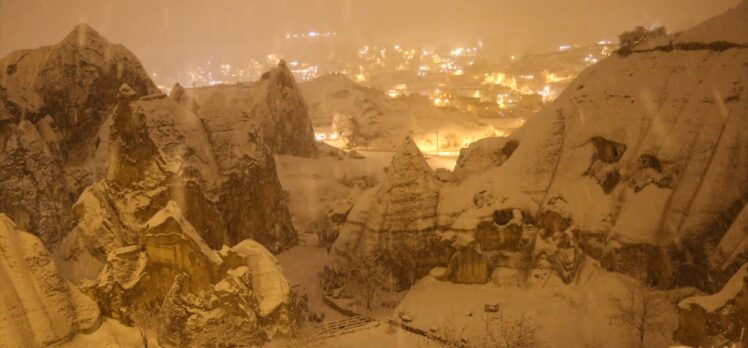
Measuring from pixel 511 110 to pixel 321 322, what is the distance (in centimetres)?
6957

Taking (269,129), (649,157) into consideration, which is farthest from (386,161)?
(649,157)

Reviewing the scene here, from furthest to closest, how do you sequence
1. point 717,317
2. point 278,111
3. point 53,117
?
1. point 278,111
2. point 53,117
3. point 717,317

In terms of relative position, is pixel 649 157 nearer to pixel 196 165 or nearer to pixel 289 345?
pixel 289 345

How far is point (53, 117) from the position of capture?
Answer: 44125mm

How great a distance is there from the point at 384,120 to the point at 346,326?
59756 millimetres

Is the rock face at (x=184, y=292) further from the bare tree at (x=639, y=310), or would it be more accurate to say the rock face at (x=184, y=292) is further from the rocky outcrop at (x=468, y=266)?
the bare tree at (x=639, y=310)

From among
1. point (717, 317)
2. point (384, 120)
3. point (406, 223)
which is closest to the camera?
point (717, 317)

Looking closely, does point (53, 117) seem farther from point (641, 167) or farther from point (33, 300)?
point (641, 167)

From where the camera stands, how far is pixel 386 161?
69.0 metres

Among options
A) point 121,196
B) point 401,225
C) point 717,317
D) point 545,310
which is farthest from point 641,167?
point 121,196

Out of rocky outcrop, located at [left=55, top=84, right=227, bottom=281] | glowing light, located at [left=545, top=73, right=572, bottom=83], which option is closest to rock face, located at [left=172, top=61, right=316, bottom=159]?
rocky outcrop, located at [left=55, top=84, right=227, bottom=281]

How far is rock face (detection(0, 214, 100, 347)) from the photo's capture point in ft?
50.6

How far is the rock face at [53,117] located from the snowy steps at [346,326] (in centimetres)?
1887

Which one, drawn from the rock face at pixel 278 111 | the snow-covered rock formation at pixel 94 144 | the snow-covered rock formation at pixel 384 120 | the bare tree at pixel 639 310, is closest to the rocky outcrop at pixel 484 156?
the bare tree at pixel 639 310
